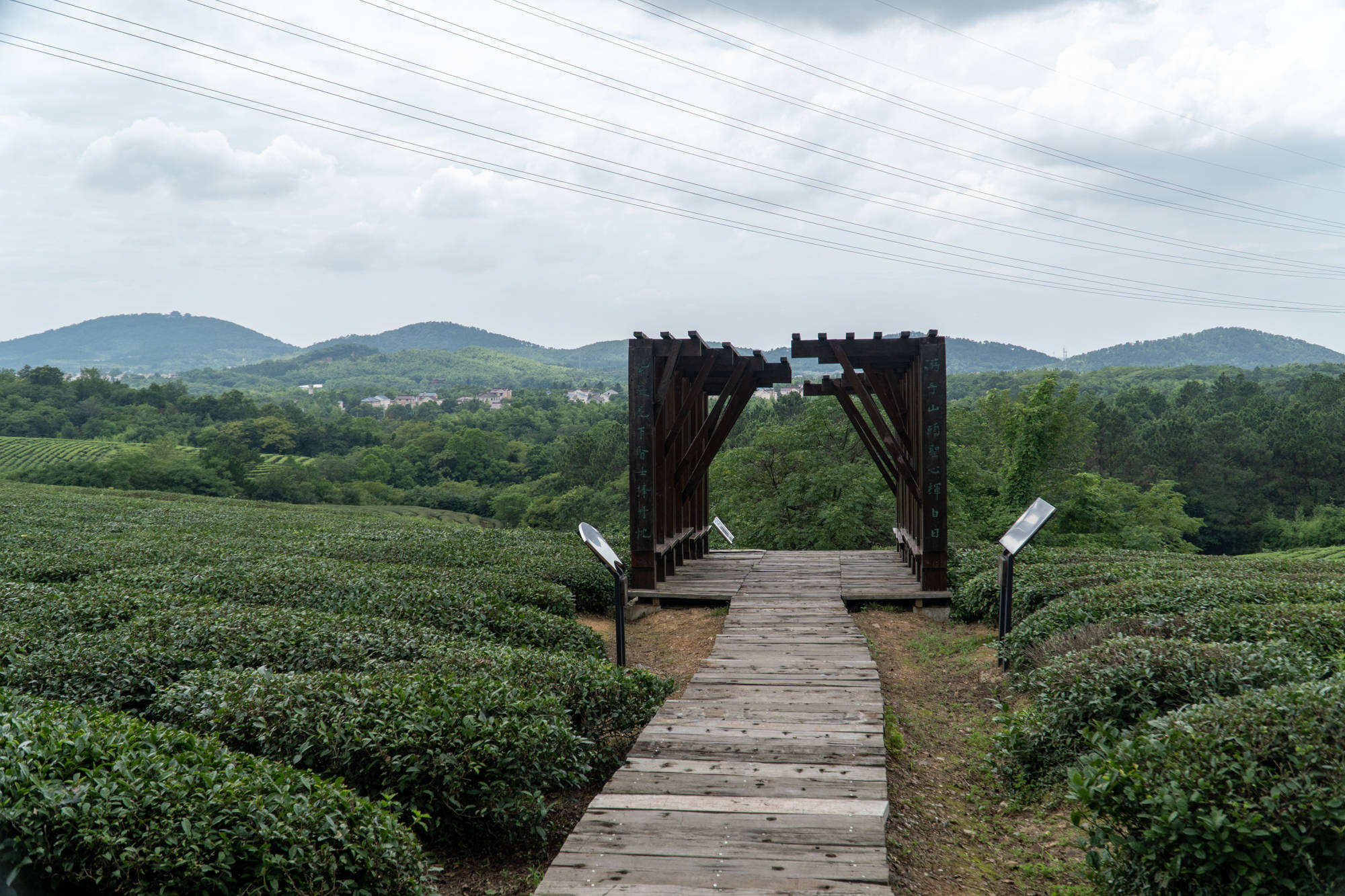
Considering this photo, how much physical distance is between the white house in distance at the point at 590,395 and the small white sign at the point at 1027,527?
4168 inches

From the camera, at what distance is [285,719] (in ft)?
12.4

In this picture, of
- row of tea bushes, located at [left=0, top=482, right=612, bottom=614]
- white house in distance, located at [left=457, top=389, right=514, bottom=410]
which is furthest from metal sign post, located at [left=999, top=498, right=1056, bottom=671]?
white house in distance, located at [left=457, top=389, right=514, bottom=410]

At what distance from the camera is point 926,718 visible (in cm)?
574

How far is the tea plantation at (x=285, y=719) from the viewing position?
2.59m

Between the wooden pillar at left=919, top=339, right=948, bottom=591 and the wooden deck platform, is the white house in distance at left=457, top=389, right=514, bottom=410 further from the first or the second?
the wooden pillar at left=919, top=339, right=948, bottom=591

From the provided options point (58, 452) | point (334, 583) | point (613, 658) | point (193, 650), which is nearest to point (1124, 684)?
point (613, 658)

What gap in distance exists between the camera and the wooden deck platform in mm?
8992

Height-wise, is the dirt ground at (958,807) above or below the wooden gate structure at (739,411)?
below

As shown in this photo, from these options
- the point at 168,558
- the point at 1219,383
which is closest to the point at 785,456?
the point at 168,558

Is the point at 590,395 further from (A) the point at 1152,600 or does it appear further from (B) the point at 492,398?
(A) the point at 1152,600

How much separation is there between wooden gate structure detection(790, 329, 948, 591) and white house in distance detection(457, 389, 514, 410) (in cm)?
9747

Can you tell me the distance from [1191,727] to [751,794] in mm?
1782

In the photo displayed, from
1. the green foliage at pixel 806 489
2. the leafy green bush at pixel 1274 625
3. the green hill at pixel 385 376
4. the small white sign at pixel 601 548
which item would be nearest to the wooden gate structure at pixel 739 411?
the small white sign at pixel 601 548

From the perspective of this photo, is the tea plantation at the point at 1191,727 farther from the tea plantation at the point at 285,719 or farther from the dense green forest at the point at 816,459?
the dense green forest at the point at 816,459
